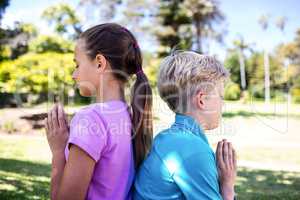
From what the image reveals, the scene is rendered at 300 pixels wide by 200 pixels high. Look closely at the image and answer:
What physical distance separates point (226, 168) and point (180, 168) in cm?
25

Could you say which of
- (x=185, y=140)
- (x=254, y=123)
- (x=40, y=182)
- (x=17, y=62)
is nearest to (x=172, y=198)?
(x=185, y=140)

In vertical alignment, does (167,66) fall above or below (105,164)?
above

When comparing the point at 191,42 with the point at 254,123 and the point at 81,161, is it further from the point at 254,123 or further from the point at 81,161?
the point at 81,161

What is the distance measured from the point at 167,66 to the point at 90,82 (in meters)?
0.34

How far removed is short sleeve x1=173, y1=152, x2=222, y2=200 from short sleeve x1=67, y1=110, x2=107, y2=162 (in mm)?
321

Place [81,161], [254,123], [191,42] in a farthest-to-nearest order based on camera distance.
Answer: [191,42], [254,123], [81,161]

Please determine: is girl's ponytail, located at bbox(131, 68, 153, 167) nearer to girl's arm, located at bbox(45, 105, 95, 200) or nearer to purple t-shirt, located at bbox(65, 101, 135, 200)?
purple t-shirt, located at bbox(65, 101, 135, 200)

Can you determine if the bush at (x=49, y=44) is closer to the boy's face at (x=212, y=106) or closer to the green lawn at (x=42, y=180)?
the green lawn at (x=42, y=180)

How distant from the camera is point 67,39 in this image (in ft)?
102

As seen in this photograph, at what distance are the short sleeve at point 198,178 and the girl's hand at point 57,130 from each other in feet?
1.63

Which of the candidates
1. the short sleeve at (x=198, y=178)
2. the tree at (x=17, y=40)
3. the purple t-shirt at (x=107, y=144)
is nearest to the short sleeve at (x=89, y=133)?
the purple t-shirt at (x=107, y=144)

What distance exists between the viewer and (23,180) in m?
5.93

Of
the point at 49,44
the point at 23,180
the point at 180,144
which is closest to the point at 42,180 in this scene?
the point at 23,180

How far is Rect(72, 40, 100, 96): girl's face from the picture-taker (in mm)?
1780
